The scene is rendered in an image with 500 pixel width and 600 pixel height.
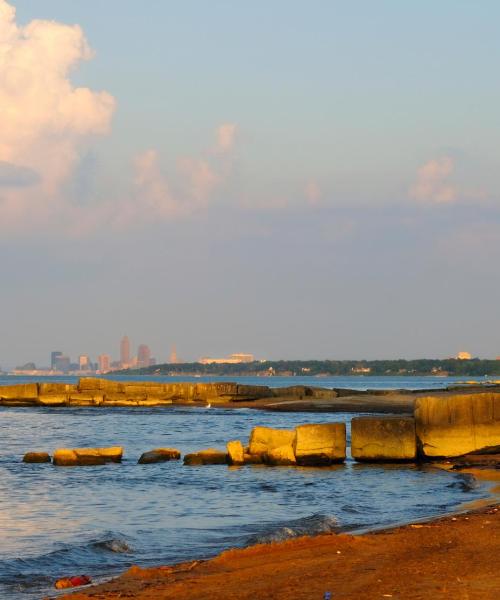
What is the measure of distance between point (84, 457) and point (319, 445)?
6.99m

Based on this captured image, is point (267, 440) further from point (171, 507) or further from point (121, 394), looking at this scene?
point (121, 394)

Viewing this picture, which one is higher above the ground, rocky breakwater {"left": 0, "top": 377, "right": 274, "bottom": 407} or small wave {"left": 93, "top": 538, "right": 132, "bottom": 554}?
rocky breakwater {"left": 0, "top": 377, "right": 274, "bottom": 407}

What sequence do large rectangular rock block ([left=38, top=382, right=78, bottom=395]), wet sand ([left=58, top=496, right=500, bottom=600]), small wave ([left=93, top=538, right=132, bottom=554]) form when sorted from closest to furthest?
wet sand ([left=58, top=496, right=500, bottom=600]), small wave ([left=93, top=538, right=132, bottom=554]), large rectangular rock block ([left=38, top=382, right=78, bottom=395])

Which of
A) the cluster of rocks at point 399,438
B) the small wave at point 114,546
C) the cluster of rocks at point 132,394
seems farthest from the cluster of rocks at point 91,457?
the cluster of rocks at point 132,394

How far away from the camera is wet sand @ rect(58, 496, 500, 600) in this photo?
981 centimetres

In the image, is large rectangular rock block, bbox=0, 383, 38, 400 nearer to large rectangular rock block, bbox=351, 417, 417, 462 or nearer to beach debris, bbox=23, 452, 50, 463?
beach debris, bbox=23, 452, 50, 463

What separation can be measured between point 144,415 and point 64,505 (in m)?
45.2

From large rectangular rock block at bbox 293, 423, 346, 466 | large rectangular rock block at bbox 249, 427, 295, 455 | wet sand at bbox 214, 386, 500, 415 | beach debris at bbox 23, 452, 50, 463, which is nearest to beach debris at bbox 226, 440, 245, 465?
large rectangular rock block at bbox 249, 427, 295, 455

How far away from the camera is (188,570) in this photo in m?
12.0

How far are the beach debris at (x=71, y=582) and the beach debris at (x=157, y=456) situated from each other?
1678cm

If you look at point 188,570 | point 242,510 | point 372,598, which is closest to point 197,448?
point 242,510

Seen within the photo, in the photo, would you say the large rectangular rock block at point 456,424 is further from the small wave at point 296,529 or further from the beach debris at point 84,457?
the beach debris at point 84,457

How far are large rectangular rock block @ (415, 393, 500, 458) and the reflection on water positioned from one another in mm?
1066

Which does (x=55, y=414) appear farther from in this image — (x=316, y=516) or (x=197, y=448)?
(x=316, y=516)
